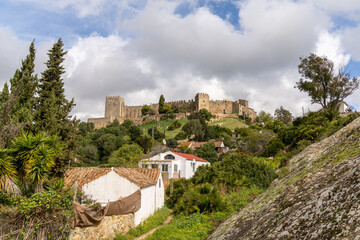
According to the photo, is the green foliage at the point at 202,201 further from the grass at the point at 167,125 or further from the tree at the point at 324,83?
the grass at the point at 167,125

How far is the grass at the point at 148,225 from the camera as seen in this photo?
47.2ft

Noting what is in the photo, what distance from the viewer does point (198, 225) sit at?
43.7ft

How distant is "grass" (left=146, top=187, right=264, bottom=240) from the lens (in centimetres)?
1205

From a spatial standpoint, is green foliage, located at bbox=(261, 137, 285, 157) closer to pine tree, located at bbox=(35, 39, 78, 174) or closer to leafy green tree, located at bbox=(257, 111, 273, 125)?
pine tree, located at bbox=(35, 39, 78, 174)

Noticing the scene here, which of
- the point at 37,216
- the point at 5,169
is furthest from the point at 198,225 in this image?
the point at 5,169

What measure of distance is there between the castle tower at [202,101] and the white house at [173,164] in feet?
212

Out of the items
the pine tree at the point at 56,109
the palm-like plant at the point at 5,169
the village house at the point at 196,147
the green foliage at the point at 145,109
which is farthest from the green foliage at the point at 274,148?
the green foliage at the point at 145,109

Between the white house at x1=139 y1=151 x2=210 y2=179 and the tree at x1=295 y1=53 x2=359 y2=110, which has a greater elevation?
the tree at x1=295 y1=53 x2=359 y2=110

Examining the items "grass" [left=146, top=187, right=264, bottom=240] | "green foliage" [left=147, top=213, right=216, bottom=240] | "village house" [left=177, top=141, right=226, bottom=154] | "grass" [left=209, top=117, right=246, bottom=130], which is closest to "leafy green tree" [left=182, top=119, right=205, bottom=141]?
"village house" [left=177, top=141, right=226, bottom=154]

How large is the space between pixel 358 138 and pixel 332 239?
2.64m

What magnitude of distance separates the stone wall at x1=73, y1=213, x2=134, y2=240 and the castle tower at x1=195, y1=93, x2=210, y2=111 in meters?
89.0

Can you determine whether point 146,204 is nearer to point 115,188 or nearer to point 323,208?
point 115,188

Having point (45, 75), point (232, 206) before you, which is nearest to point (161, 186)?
point (232, 206)

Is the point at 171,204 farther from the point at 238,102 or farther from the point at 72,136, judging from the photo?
the point at 238,102
